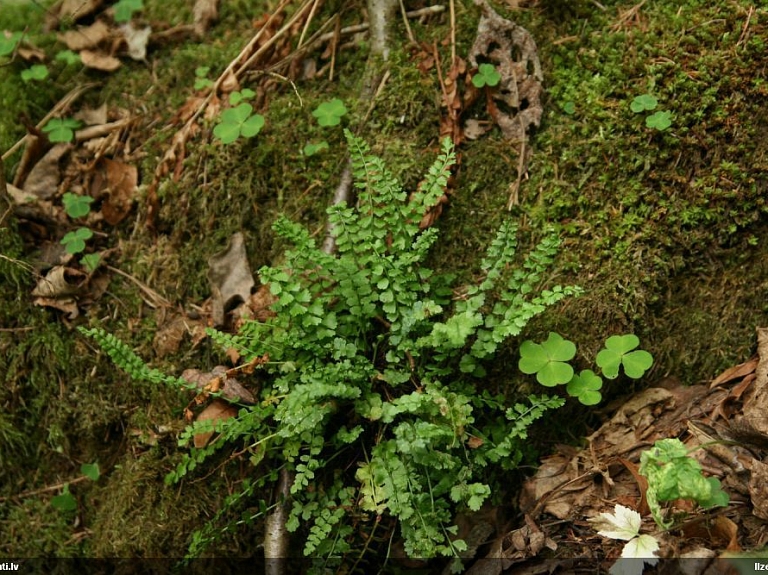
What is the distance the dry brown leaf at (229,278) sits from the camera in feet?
11.4

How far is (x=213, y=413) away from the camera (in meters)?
3.26

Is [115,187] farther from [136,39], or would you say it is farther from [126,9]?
[126,9]

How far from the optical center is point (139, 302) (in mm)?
3666

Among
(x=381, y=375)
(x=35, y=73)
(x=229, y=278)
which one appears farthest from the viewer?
(x=35, y=73)

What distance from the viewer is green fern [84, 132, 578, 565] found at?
113 inches

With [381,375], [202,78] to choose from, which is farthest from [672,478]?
[202,78]

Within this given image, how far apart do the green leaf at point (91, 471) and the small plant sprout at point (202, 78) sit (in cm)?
222

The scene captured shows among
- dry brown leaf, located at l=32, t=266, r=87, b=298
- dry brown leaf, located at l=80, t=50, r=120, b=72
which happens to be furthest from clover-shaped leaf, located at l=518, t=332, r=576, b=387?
dry brown leaf, located at l=80, t=50, r=120, b=72

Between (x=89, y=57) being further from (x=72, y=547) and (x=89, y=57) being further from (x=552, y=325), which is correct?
(x=552, y=325)

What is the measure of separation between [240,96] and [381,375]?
1.83 metres

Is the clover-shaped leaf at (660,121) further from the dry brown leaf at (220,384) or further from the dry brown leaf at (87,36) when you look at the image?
the dry brown leaf at (87,36)

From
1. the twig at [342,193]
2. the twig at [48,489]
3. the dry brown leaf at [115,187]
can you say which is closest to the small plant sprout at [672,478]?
the twig at [342,193]

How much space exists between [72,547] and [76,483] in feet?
1.10

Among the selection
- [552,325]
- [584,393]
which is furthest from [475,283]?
[584,393]
